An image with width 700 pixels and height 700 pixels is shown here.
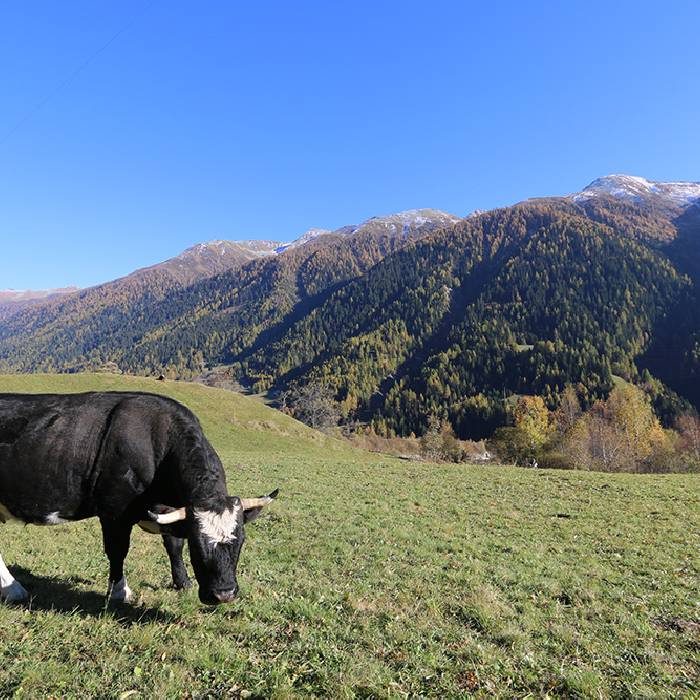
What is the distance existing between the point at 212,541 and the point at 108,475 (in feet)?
7.49

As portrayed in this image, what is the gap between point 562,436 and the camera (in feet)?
330

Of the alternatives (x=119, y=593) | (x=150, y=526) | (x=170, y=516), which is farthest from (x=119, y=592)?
(x=170, y=516)

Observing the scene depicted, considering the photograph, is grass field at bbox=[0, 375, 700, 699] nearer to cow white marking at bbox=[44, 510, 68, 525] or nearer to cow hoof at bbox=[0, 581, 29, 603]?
cow hoof at bbox=[0, 581, 29, 603]

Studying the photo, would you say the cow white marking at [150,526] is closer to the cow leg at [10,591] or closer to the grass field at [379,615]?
the grass field at [379,615]

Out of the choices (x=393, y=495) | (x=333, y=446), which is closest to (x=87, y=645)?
(x=393, y=495)

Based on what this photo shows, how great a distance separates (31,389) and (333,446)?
141ft

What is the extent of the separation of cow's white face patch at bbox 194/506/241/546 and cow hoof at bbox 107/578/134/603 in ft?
8.42

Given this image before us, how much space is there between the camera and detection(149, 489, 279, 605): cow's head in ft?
21.4

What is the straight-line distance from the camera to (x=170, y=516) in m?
6.53

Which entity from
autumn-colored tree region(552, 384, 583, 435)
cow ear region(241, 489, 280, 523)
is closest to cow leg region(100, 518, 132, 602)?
cow ear region(241, 489, 280, 523)

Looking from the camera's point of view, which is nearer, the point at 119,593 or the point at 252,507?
the point at 252,507

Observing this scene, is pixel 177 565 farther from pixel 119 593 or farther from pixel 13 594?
pixel 13 594

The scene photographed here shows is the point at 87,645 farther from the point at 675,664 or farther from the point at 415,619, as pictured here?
the point at 675,664

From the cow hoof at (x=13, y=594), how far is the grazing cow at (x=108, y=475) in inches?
0.6
